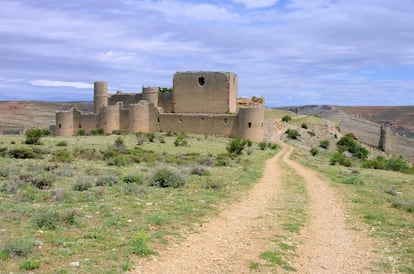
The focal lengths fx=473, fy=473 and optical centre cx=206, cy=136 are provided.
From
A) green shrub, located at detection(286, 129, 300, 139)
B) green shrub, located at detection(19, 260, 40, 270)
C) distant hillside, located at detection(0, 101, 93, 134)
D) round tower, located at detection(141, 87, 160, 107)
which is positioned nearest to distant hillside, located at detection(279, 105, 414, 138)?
distant hillside, located at detection(0, 101, 93, 134)

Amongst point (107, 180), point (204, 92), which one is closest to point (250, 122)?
point (204, 92)

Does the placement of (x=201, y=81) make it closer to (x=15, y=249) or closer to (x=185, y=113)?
(x=185, y=113)

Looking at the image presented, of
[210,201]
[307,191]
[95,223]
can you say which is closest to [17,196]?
[95,223]

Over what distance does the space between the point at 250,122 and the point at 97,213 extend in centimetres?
2330

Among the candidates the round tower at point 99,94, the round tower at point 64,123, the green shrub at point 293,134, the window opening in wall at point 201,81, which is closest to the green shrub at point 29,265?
the window opening in wall at point 201,81

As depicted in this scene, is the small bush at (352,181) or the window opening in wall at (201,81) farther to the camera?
the window opening in wall at (201,81)

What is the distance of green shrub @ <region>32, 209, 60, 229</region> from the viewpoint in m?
8.03

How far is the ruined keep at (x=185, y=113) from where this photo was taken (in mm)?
32719

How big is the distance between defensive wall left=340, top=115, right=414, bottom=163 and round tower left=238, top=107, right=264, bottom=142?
2381 centimetres

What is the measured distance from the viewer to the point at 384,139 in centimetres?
5125

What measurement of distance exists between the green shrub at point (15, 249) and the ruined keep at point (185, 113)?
25.8 meters

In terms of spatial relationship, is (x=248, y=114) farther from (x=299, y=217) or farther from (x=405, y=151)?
(x=405, y=151)

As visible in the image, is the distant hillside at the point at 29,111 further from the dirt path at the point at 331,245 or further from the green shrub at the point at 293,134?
the dirt path at the point at 331,245

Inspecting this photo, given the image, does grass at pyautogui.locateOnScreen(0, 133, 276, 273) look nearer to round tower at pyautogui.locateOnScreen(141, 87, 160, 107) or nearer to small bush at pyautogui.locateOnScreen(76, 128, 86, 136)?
small bush at pyautogui.locateOnScreen(76, 128, 86, 136)
